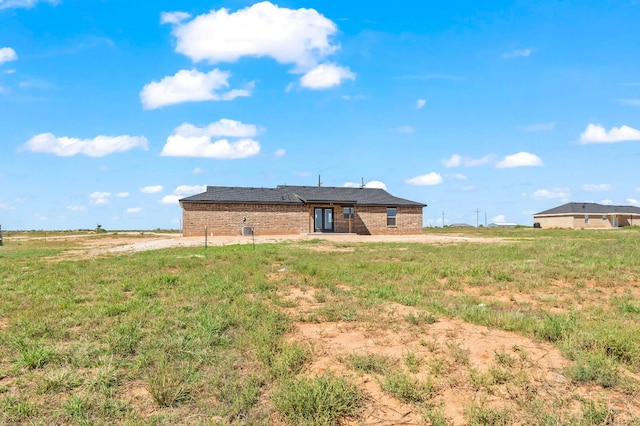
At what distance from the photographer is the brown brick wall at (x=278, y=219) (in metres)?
33.9

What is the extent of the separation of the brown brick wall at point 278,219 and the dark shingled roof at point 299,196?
49 centimetres

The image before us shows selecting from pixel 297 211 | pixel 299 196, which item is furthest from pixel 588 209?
pixel 297 211

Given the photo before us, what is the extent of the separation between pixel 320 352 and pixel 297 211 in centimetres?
3063

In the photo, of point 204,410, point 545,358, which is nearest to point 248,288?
point 204,410

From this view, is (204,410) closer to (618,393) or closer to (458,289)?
(618,393)

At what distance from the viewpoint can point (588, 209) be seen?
63531 mm

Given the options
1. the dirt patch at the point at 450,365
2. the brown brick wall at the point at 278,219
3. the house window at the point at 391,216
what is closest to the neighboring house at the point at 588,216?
the brown brick wall at the point at 278,219

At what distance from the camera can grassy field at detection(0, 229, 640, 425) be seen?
4.33 metres

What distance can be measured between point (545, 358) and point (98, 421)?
510cm

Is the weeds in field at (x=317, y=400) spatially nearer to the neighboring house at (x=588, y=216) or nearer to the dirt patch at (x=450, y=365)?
the dirt patch at (x=450, y=365)

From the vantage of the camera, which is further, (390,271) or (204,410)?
(390,271)

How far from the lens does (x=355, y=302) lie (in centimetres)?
859

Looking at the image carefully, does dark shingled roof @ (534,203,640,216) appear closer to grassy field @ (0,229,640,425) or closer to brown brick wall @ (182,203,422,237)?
brown brick wall @ (182,203,422,237)

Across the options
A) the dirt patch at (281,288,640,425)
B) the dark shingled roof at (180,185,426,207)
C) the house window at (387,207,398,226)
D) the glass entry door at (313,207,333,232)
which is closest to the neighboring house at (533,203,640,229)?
the dark shingled roof at (180,185,426,207)
